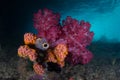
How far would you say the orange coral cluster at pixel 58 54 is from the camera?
620 centimetres

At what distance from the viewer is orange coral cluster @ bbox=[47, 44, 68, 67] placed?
6195 mm

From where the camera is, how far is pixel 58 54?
6.20 meters

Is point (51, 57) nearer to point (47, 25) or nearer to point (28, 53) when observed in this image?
point (28, 53)

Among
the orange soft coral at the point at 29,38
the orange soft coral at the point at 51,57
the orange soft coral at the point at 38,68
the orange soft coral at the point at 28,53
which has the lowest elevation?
the orange soft coral at the point at 38,68

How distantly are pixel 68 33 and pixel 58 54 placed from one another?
1056 mm

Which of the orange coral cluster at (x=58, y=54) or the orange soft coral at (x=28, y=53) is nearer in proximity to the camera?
the orange soft coral at (x=28, y=53)

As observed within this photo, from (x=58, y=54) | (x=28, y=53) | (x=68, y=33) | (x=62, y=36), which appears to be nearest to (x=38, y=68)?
(x=28, y=53)

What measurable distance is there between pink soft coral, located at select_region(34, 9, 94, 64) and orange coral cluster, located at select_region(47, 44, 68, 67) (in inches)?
19.3

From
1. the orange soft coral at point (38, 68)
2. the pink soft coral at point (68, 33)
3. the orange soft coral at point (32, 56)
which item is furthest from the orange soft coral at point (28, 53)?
the pink soft coral at point (68, 33)

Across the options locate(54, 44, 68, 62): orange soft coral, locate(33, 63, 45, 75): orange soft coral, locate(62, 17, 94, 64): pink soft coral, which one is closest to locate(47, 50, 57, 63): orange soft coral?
locate(54, 44, 68, 62): orange soft coral

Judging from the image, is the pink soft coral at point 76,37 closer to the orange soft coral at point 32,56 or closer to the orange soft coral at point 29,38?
the orange soft coral at point 29,38

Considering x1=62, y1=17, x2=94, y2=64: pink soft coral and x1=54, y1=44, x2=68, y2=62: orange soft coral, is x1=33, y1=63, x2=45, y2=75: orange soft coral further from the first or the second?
x1=62, y1=17, x2=94, y2=64: pink soft coral

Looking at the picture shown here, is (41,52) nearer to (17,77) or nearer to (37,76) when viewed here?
(37,76)

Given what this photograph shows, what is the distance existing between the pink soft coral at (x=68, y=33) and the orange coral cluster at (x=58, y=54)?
489mm
